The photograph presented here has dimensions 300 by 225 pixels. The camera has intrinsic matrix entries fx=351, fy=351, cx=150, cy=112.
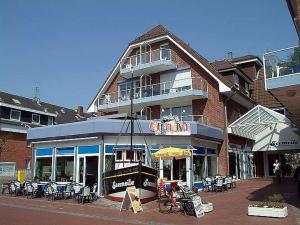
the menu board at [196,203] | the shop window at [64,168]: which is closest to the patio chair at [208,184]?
the shop window at [64,168]

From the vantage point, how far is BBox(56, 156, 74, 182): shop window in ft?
69.8

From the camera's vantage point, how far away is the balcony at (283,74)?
42.4 ft

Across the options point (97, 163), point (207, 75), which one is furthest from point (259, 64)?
point (97, 163)

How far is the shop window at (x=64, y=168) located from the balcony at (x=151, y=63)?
8905 mm

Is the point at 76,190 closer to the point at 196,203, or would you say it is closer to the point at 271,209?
the point at 196,203

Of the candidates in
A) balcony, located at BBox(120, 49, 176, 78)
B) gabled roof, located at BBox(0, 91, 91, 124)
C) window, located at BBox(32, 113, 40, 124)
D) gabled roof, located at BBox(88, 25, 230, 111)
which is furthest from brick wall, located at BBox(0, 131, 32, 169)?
balcony, located at BBox(120, 49, 176, 78)

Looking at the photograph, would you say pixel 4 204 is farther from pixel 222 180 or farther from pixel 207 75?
pixel 207 75

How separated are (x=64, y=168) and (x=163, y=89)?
10.1 m

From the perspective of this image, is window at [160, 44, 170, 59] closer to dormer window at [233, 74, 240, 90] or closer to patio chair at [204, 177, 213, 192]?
dormer window at [233, 74, 240, 90]

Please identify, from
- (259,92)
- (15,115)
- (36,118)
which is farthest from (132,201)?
(36,118)

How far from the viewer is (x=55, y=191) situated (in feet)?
63.1

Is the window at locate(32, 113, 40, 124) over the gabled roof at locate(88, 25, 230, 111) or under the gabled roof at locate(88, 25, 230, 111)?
under

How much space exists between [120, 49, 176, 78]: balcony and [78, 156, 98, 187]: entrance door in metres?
9.02

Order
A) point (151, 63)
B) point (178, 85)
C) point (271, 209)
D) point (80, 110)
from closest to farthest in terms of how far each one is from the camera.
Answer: point (271, 209) < point (178, 85) < point (151, 63) < point (80, 110)
